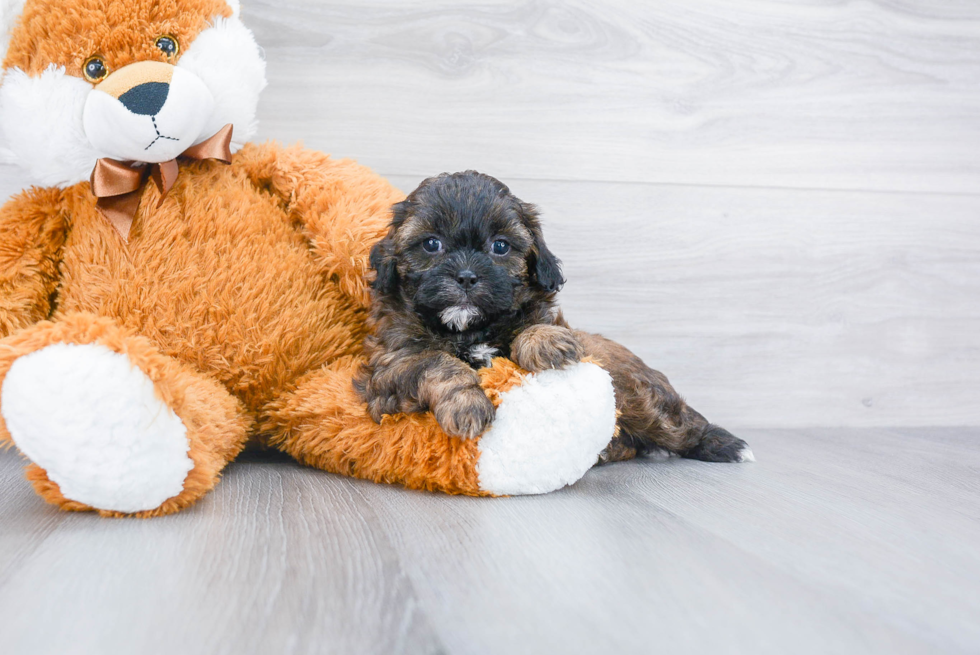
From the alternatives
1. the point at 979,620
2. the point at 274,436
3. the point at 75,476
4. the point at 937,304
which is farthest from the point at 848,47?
the point at 75,476

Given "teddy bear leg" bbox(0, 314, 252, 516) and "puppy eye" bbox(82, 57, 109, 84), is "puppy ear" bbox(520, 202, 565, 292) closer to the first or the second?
"teddy bear leg" bbox(0, 314, 252, 516)

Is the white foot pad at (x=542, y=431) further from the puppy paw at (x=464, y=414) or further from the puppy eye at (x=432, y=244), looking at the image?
the puppy eye at (x=432, y=244)

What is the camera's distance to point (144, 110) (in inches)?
52.7

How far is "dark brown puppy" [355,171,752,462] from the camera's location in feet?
4.34

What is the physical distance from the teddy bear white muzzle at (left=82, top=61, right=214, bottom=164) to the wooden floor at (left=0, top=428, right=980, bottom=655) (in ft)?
2.21

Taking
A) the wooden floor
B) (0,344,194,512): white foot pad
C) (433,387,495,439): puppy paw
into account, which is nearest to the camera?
the wooden floor

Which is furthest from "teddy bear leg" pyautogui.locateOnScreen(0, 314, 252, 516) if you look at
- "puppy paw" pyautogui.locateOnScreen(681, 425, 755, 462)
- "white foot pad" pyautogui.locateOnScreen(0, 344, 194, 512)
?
"puppy paw" pyautogui.locateOnScreen(681, 425, 755, 462)

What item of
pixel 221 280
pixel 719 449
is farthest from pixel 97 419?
pixel 719 449

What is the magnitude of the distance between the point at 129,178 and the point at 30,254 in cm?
27

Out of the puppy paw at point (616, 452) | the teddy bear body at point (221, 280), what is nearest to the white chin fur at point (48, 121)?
the teddy bear body at point (221, 280)

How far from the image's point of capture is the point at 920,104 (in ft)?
7.39

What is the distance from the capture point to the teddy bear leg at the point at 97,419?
1061 millimetres

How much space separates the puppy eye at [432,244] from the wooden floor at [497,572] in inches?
18.7

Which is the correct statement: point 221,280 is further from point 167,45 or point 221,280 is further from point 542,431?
point 542,431
